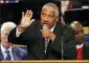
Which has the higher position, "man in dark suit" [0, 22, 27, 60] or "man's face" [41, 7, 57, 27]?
"man's face" [41, 7, 57, 27]

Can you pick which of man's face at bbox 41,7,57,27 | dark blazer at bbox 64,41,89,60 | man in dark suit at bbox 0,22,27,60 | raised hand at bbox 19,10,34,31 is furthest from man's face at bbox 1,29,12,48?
dark blazer at bbox 64,41,89,60

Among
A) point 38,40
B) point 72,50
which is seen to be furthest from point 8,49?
point 72,50

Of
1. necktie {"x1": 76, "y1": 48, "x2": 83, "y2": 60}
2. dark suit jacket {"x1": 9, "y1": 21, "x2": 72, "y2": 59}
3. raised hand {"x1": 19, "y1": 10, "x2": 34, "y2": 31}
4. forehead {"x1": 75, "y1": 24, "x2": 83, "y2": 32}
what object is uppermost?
raised hand {"x1": 19, "y1": 10, "x2": 34, "y2": 31}

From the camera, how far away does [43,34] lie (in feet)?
11.5

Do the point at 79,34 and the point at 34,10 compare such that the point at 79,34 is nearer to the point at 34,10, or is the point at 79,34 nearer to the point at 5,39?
the point at 34,10

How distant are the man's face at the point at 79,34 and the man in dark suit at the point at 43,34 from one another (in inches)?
2.2

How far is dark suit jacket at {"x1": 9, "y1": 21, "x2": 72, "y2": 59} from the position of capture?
349 cm

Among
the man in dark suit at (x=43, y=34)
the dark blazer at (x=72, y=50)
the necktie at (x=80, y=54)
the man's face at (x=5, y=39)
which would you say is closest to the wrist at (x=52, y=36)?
the man in dark suit at (x=43, y=34)

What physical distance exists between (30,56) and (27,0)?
47cm

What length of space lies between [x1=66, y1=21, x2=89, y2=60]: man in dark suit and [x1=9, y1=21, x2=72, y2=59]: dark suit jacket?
0.06 m

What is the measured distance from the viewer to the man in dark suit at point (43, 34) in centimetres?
348

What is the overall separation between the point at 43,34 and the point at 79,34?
30 cm

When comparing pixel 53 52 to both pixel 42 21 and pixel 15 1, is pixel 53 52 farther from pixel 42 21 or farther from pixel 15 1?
pixel 15 1

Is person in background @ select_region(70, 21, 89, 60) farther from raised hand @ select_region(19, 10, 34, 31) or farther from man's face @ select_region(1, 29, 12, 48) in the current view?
man's face @ select_region(1, 29, 12, 48)
